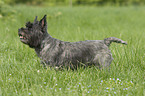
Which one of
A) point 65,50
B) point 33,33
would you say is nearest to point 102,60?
point 65,50

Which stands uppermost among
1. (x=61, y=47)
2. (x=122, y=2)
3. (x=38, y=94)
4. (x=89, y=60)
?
(x=122, y=2)

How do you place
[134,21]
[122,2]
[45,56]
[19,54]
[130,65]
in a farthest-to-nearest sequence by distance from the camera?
[122,2] → [134,21] → [19,54] → [130,65] → [45,56]

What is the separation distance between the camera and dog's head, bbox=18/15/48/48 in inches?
157

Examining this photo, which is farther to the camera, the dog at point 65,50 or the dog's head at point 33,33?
the dog at point 65,50

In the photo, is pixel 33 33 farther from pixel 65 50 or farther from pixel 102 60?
pixel 102 60

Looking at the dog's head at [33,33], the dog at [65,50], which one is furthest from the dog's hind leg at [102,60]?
the dog's head at [33,33]

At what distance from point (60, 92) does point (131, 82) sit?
1.34 m

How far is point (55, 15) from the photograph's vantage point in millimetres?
11562

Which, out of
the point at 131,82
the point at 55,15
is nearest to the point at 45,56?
the point at 131,82

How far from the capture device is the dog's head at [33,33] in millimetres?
3990

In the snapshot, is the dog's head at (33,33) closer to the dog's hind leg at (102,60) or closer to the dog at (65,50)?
the dog at (65,50)

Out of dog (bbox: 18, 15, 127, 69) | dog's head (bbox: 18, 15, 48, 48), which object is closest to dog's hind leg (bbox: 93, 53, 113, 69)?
dog (bbox: 18, 15, 127, 69)

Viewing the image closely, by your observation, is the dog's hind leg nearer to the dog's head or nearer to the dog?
the dog

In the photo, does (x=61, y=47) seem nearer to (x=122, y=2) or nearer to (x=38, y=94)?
(x=38, y=94)
